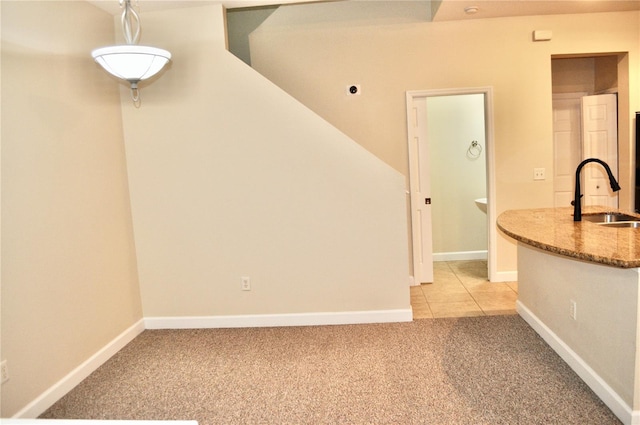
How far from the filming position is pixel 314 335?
11.7 ft

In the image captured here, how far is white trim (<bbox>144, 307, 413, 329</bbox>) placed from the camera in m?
3.75

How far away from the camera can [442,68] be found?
4449mm

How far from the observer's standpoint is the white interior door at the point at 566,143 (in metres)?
5.13

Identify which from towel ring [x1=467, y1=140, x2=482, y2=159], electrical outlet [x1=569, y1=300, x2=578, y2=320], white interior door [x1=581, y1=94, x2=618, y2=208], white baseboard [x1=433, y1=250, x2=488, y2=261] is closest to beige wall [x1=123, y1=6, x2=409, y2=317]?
electrical outlet [x1=569, y1=300, x2=578, y2=320]

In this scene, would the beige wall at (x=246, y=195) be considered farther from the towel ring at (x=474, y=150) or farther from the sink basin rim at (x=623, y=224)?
the towel ring at (x=474, y=150)

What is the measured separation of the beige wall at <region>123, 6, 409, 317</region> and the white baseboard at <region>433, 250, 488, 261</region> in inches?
87.0

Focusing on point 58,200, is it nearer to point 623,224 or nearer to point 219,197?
point 219,197

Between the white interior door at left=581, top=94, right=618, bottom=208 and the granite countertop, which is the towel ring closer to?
the white interior door at left=581, top=94, right=618, bottom=208

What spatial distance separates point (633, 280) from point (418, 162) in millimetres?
2710

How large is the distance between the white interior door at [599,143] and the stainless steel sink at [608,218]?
187 centimetres

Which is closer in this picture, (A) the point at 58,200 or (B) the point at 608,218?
(A) the point at 58,200

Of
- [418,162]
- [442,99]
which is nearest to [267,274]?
[418,162]

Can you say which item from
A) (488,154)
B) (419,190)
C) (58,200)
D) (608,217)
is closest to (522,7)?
(488,154)

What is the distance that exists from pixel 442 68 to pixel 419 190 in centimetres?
122
